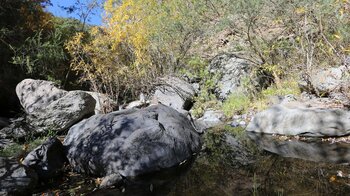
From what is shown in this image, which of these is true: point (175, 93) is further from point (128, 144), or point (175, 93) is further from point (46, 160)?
point (46, 160)

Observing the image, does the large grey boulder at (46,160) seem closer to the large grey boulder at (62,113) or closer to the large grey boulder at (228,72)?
the large grey boulder at (62,113)

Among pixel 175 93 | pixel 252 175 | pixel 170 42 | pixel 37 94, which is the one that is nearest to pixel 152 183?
pixel 252 175

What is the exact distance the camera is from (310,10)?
336 inches

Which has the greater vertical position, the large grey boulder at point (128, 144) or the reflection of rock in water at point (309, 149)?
the large grey boulder at point (128, 144)

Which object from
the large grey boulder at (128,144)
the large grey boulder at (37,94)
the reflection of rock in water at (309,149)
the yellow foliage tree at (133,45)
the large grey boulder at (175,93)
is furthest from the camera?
the large grey boulder at (175,93)

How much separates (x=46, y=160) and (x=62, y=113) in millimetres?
3088

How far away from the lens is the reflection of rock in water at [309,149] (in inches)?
199

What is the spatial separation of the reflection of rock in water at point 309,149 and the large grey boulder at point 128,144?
153cm

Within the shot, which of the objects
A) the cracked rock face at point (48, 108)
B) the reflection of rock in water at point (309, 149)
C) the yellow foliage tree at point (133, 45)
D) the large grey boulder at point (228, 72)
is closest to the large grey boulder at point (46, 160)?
the cracked rock face at point (48, 108)

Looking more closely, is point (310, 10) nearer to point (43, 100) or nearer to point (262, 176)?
point (262, 176)

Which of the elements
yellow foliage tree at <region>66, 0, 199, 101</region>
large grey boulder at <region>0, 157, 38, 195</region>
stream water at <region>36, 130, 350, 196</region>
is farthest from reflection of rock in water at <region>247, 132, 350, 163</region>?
yellow foliage tree at <region>66, 0, 199, 101</region>

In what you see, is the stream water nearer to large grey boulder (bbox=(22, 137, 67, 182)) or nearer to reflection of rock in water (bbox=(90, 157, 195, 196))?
reflection of rock in water (bbox=(90, 157, 195, 196))

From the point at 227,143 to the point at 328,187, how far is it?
133 inches

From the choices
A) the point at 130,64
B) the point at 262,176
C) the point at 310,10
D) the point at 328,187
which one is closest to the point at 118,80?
the point at 130,64
